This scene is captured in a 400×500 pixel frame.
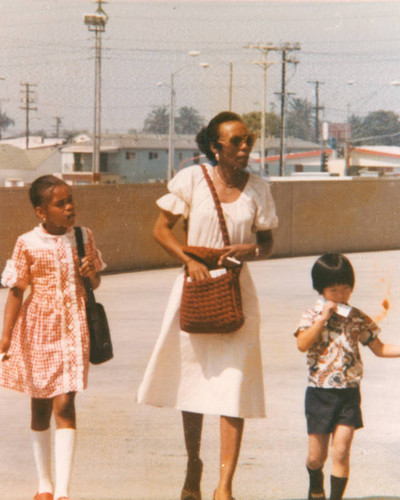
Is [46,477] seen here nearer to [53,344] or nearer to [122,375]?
[53,344]

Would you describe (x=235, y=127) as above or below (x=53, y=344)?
above

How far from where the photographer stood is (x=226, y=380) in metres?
4.09

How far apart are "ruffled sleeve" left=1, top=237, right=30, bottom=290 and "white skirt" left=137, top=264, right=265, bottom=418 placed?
0.61 meters

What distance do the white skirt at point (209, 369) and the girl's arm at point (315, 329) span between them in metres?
0.34

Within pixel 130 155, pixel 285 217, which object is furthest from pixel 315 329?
pixel 130 155

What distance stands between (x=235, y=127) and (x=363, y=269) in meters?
10.8

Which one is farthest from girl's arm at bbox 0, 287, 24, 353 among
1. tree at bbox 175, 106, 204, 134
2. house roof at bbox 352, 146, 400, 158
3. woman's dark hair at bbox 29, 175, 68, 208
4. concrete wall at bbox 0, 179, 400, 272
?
house roof at bbox 352, 146, 400, 158

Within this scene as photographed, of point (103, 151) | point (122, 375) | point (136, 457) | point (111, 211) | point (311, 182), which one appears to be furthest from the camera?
point (103, 151)

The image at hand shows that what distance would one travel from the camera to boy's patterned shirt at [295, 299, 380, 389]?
3832 millimetres

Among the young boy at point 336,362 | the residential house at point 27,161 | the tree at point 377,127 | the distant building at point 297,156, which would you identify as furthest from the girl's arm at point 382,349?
the distant building at point 297,156

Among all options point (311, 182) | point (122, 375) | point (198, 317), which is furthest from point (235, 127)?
point (311, 182)

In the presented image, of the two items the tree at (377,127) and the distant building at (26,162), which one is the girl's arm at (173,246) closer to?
the distant building at (26,162)

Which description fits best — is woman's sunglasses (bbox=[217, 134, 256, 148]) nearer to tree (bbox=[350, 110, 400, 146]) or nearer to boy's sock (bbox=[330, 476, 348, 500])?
boy's sock (bbox=[330, 476, 348, 500])

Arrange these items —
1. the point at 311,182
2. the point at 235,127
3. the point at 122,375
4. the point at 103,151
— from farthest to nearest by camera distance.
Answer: the point at 103,151 → the point at 311,182 → the point at 122,375 → the point at 235,127
